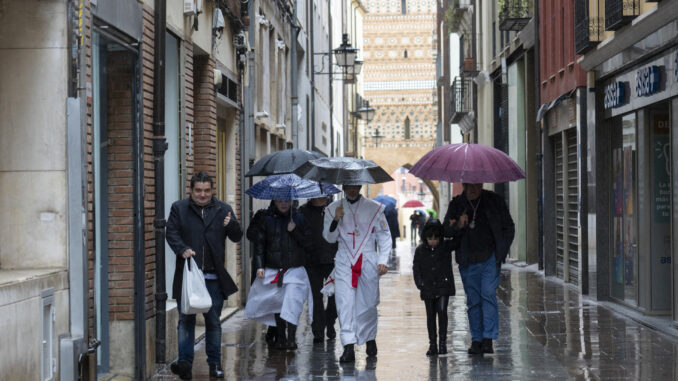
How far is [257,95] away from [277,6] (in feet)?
12.7

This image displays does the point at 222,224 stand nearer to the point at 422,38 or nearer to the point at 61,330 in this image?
the point at 61,330

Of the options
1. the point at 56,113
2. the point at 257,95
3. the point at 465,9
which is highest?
the point at 465,9

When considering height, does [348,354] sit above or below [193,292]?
below

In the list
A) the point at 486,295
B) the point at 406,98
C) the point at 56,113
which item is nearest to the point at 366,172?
the point at 486,295

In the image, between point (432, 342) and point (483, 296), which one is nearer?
point (483, 296)

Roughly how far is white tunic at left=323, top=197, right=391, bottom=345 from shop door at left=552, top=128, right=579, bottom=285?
9508 millimetres

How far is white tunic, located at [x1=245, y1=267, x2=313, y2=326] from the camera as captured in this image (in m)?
11.1

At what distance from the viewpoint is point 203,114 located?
13930 mm

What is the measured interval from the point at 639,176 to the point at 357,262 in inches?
212

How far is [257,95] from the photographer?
19.0m

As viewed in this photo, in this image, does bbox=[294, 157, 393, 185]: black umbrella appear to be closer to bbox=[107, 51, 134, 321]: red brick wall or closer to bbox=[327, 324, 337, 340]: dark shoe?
bbox=[107, 51, 134, 321]: red brick wall

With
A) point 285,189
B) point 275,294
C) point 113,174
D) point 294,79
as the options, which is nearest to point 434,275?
point 275,294

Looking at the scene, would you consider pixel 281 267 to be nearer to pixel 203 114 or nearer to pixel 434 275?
pixel 434 275

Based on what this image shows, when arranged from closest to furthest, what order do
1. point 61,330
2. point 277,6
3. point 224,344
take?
point 61,330, point 224,344, point 277,6
